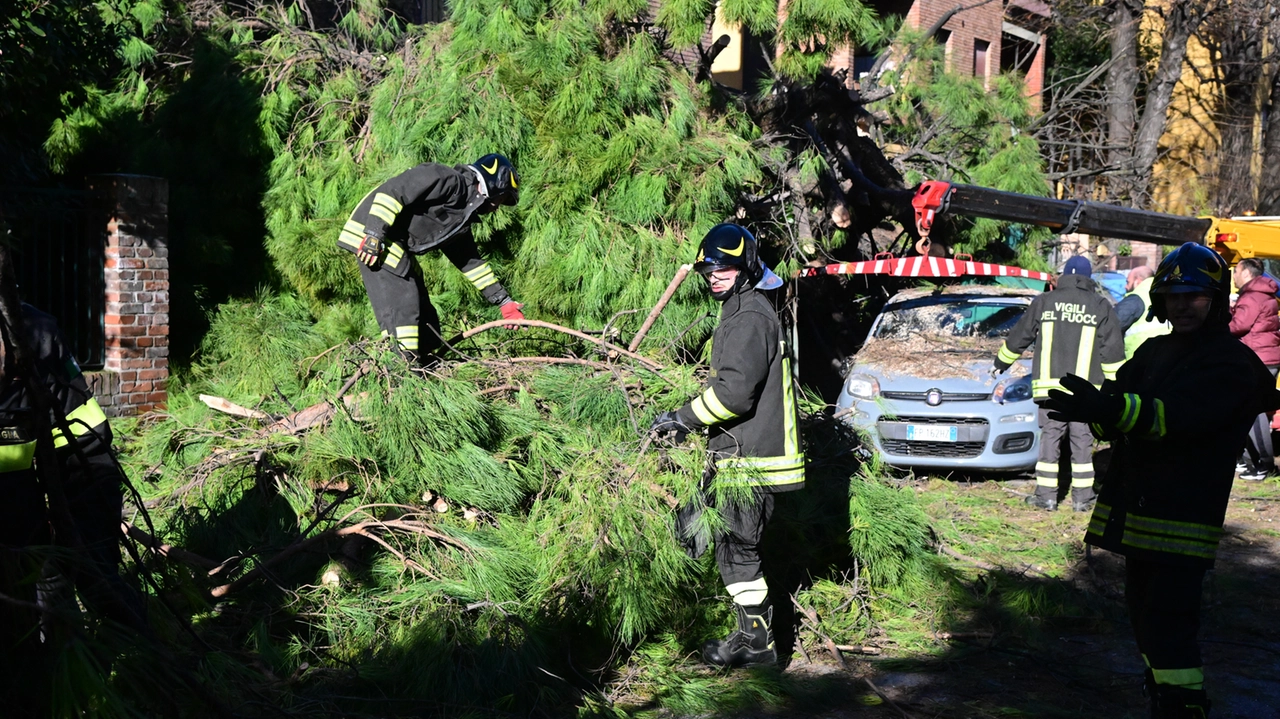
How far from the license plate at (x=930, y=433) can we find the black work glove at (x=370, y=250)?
4236 mm

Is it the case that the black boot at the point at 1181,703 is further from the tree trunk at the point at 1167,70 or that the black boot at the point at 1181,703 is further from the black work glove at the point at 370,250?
the tree trunk at the point at 1167,70

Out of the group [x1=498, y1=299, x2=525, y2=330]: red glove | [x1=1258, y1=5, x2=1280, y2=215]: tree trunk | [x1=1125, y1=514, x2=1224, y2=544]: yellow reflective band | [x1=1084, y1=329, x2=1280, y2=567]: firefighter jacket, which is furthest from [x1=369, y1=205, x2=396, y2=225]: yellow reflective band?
[x1=1258, y1=5, x2=1280, y2=215]: tree trunk

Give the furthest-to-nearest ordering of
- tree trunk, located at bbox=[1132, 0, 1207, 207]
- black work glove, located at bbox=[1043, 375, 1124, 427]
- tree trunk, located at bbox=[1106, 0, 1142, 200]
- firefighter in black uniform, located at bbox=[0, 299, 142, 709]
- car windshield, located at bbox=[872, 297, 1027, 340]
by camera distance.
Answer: tree trunk, located at bbox=[1132, 0, 1207, 207] < tree trunk, located at bbox=[1106, 0, 1142, 200] < car windshield, located at bbox=[872, 297, 1027, 340] < black work glove, located at bbox=[1043, 375, 1124, 427] < firefighter in black uniform, located at bbox=[0, 299, 142, 709]

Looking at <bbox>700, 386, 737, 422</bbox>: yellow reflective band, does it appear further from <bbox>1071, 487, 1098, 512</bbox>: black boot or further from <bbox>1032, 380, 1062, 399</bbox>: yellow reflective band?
<bbox>1071, 487, 1098, 512</bbox>: black boot

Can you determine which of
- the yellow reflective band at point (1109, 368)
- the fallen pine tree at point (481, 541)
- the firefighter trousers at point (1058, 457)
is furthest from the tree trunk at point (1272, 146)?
the fallen pine tree at point (481, 541)

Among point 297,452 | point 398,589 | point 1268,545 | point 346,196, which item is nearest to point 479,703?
point 398,589

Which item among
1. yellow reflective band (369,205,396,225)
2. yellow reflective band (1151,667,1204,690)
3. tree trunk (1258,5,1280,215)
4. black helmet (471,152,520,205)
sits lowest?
yellow reflective band (1151,667,1204,690)

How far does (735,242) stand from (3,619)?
3.10 meters

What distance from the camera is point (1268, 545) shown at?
6617mm

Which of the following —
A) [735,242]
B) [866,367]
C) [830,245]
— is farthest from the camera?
[830,245]

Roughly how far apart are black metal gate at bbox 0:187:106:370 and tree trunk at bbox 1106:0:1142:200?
13.9 m

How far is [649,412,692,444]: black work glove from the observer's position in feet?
14.4

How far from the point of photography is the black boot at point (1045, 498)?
736 centimetres

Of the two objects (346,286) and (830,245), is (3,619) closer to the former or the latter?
(346,286)
